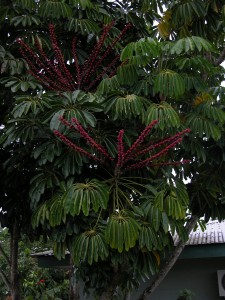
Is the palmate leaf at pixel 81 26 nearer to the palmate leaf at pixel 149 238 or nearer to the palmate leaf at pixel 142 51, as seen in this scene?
the palmate leaf at pixel 142 51

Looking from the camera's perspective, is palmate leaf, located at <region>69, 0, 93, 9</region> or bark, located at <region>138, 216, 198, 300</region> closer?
palmate leaf, located at <region>69, 0, 93, 9</region>

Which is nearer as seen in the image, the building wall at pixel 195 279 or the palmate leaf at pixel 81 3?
the palmate leaf at pixel 81 3

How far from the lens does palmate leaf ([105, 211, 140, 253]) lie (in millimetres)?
3115

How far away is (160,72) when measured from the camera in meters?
3.67

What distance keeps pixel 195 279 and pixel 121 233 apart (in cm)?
453

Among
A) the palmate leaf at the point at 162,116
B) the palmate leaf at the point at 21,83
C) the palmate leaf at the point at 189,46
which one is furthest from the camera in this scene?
the palmate leaf at the point at 21,83

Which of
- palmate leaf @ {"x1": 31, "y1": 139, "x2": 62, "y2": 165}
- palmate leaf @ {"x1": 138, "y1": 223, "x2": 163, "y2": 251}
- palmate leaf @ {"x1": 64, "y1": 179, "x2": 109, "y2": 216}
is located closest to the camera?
palmate leaf @ {"x1": 64, "y1": 179, "x2": 109, "y2": 216}

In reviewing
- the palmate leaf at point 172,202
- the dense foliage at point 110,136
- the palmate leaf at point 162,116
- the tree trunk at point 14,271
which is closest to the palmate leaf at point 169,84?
the dense foliage at point 110,136

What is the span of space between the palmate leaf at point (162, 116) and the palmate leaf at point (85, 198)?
0.62 metres

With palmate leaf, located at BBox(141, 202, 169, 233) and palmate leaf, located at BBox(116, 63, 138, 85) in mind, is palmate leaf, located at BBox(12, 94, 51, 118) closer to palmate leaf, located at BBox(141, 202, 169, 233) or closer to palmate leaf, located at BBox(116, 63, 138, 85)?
palmate leaf, located at BBox(116, 63, 138, 85)

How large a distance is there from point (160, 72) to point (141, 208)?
109cm

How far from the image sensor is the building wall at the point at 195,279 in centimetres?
712

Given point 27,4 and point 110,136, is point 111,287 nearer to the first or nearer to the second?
point 110,136

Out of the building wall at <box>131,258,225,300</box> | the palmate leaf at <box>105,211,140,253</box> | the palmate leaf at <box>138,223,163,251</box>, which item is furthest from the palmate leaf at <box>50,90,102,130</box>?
the building wall at <box>131,258,225,300</box>
